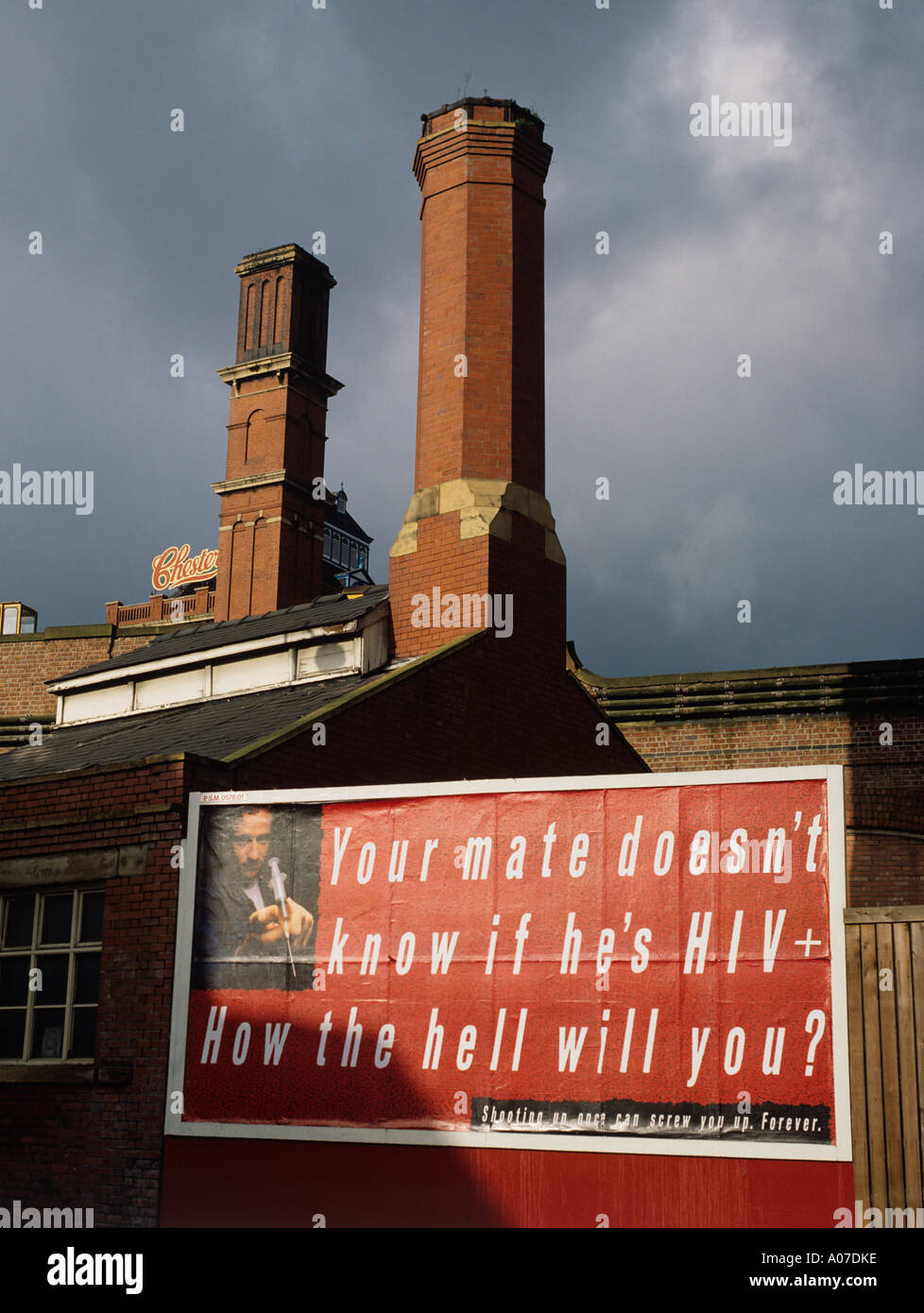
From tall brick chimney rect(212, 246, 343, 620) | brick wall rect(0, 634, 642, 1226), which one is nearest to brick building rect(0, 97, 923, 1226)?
brick wall rect(0, 634, 642, 1226)

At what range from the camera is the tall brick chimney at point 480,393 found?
1680cm

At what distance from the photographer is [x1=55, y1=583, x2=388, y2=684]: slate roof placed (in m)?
16.5

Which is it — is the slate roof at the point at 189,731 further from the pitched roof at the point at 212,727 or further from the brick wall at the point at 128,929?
the brick wall at the point at 128,929

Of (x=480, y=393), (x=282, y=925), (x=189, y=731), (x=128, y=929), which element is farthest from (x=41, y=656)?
(x=282, y=925)

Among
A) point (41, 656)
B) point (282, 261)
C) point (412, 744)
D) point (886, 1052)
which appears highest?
point (282, 261)

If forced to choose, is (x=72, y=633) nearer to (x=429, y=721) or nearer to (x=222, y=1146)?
(x=429, y=721)

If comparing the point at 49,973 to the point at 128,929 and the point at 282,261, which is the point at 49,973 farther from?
the point at 282,261

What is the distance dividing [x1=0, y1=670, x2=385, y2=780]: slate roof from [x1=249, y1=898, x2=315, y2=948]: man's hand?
5.42 feet

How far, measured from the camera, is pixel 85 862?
12352 millimetres

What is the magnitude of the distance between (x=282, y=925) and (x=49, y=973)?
2.91m

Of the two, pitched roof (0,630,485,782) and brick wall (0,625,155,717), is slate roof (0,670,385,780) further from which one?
brick wall (0,625,155,717)

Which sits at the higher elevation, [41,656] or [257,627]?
[41,656]

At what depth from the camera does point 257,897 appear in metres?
11.1
